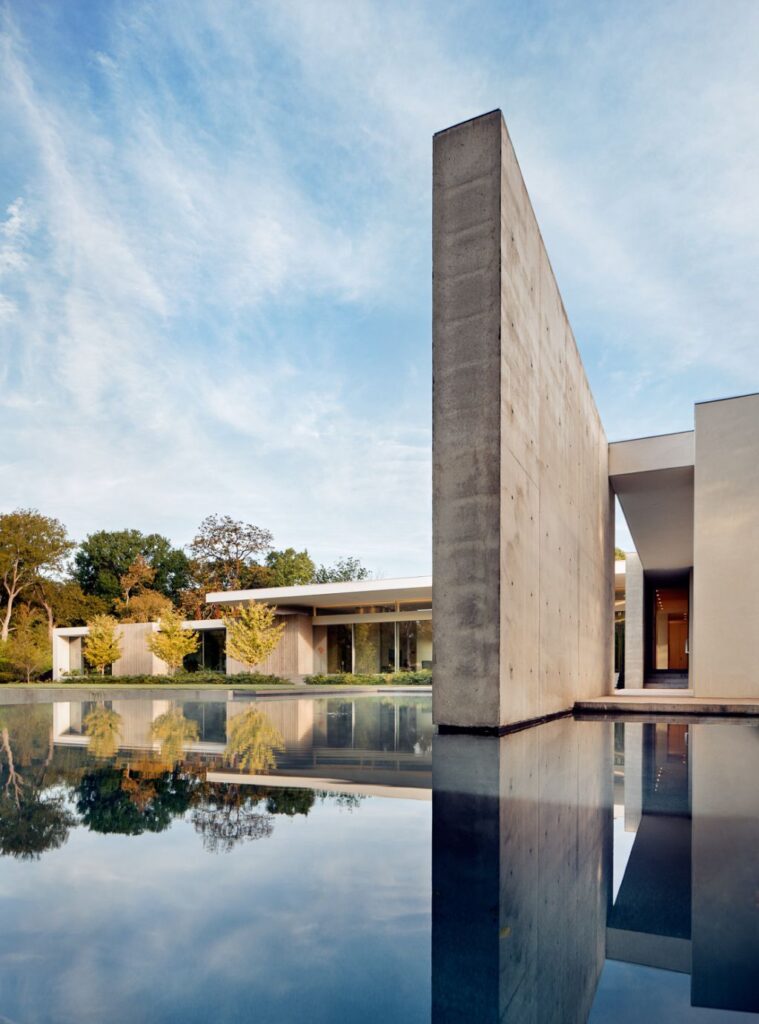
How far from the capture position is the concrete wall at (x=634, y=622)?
20.6m

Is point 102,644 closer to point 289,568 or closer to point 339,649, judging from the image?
point 339,649

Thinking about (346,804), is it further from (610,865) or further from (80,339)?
(80,339)

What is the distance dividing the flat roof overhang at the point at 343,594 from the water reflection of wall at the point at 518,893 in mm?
→ 18959

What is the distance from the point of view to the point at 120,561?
156 feet

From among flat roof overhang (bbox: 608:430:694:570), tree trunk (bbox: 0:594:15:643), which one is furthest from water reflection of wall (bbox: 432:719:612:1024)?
tree trunk (bbox: 0:594:15:643)

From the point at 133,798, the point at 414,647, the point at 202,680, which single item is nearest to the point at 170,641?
the point at 202,680

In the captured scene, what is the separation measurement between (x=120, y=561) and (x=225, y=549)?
494 inches

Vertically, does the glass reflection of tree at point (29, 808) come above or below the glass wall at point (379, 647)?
above

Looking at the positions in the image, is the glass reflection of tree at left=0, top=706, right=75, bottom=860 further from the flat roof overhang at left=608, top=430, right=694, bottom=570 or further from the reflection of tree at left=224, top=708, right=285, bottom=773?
the flat roof overhang at left=608, top=430, right=694, bottom=570

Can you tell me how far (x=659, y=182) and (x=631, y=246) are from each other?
200 cm

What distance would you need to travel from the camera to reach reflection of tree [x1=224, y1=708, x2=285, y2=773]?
5002mm

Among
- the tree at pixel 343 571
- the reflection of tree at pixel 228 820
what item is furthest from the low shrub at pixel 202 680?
the tree at pixel 343 571

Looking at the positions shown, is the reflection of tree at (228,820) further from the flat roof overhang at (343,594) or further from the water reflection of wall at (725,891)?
the flat roof overhang at (343,594)

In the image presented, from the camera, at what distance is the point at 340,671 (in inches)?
1099
